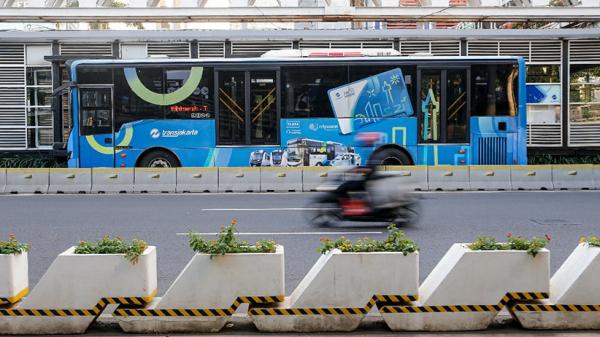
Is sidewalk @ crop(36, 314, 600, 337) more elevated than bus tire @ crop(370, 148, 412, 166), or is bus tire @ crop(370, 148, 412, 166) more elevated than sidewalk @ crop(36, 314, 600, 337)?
bus tire @ crop(370, 148, 412, 166)

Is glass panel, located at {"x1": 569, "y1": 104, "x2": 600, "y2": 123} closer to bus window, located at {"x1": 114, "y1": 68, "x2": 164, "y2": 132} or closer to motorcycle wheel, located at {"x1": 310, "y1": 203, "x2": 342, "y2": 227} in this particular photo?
bus window, located at {"x1": 114, "y1": 68, "x2": 164, "y2": 132}

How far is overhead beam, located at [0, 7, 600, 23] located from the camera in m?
26.1

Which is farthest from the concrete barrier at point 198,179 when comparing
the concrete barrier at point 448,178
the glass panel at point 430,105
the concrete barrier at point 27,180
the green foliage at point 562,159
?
the green foliage at point 562,159

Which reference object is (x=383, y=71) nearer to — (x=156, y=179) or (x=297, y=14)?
(x=297, y=14)

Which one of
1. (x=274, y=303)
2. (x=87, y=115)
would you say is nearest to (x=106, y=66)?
(x=87, y=115)

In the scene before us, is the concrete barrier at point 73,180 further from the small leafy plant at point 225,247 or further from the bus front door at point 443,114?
the small leafy plant at point 225,247

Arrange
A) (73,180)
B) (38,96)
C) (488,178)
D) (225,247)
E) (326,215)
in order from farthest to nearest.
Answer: (38,96), (73,180), (488,178), (326,215), (225,247)

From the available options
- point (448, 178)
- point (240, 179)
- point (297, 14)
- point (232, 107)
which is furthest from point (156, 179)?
point (297, 14)

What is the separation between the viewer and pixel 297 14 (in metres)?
26.1

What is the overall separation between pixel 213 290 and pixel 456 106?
1555 cm

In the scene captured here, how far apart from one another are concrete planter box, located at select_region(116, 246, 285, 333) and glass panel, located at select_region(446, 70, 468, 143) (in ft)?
49.7

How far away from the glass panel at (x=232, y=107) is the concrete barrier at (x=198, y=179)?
1.36 metres

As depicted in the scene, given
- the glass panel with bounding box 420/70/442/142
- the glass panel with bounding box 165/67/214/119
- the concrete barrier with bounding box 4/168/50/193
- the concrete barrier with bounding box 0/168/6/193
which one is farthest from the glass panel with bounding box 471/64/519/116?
the concrete barrier with bounding box 0/168/6/193

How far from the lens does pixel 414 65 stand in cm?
2125
